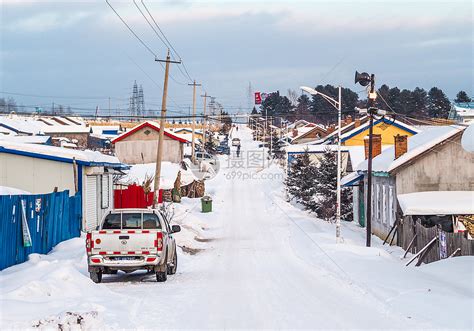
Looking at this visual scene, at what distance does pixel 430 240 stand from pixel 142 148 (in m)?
51.1

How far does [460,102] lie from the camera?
72.4 meters

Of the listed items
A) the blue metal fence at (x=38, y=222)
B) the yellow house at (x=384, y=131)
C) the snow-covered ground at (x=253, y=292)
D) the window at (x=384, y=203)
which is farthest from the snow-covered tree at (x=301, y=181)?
the blue metal fence at (x=38, y=222)

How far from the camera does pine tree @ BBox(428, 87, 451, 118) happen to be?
111125 millimetres

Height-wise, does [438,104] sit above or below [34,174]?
above

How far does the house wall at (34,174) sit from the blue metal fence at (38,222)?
1.06 m

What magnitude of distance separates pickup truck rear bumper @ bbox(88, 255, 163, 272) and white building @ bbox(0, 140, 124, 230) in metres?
7.85

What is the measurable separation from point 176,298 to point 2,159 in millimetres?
14590

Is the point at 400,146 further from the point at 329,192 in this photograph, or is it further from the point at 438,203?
the point at 329,192

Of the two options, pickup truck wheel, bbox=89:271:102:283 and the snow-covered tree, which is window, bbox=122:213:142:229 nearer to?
pickup truck wheel, bbox=89:271:102:283

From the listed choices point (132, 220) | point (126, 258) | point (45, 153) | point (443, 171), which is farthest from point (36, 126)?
point (126, 258)

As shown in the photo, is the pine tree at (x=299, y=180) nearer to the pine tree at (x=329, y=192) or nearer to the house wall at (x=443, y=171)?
the pine tree at (x=329, y=192)

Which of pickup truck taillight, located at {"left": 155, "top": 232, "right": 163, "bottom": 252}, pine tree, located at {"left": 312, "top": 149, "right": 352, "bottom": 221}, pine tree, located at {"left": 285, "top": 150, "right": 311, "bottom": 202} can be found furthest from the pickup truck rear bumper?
pine tree, located at {"left": 285, "top": 150, "right": 311, "bottom": 202}

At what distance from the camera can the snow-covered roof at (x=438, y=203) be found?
25922 millimetres

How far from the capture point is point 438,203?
27000 mm
